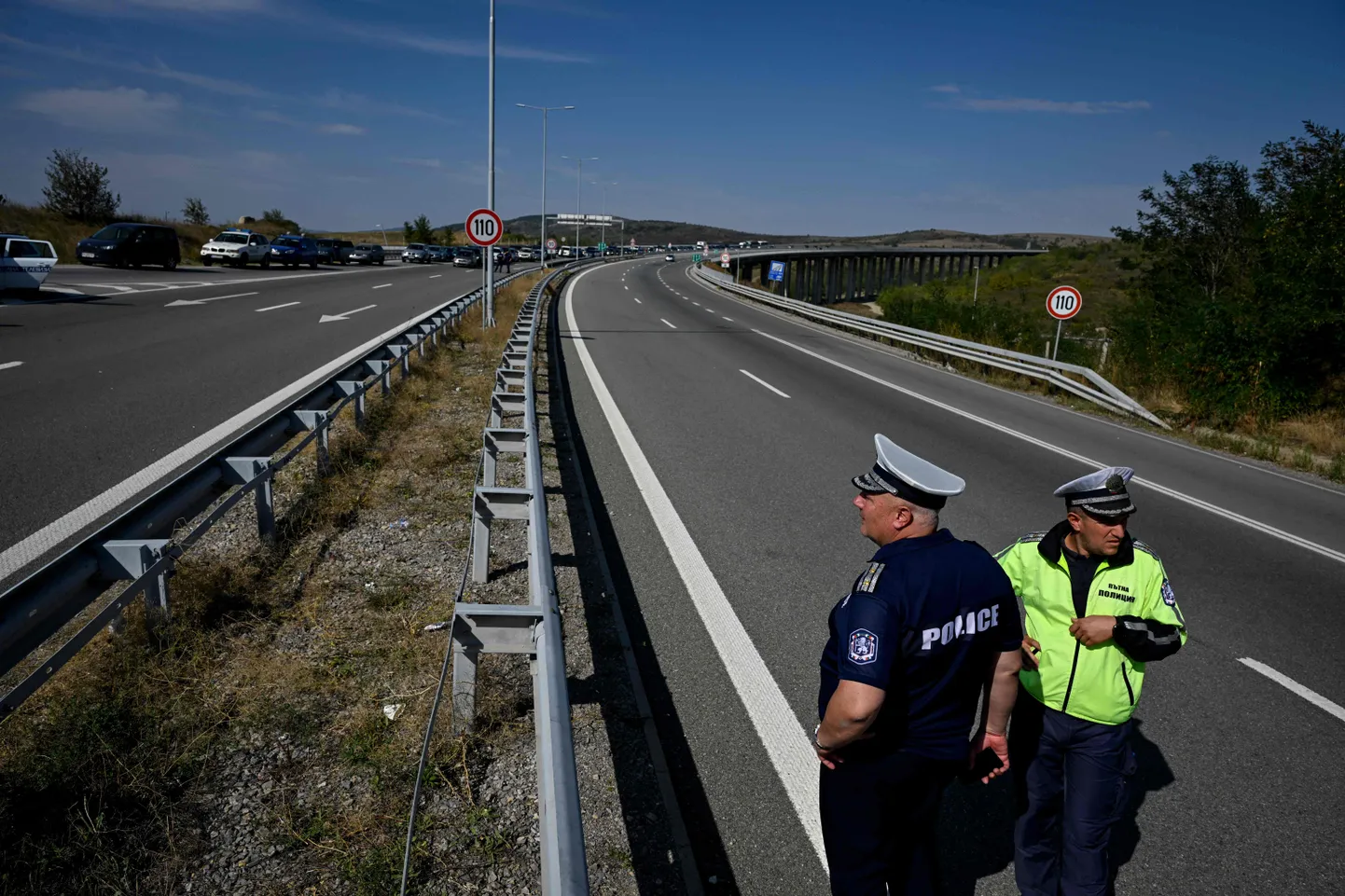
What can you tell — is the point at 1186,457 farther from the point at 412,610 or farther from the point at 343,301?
the point at 343,301

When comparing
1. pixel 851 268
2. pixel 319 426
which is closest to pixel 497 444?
pixel 319 426

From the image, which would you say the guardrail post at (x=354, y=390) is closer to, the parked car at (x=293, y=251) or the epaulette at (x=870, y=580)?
the epaulette at (x=870, y=580)

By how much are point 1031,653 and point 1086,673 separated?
0.66 feet

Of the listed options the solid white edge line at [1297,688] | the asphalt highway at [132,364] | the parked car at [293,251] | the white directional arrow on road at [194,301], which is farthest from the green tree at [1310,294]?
the parked car at [293,251]

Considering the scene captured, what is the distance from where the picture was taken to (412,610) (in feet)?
17.4

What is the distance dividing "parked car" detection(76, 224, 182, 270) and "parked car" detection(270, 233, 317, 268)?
967 cm

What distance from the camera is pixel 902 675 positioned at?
8.89 feet

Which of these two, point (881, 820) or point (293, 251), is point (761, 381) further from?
point (293, 251)

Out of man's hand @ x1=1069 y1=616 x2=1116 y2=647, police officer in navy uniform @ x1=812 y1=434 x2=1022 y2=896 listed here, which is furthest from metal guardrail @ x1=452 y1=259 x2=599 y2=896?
man's hand @ x1=1069 y1=616 x2=1116 y2=647

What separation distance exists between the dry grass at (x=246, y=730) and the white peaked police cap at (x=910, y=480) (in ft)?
6.68

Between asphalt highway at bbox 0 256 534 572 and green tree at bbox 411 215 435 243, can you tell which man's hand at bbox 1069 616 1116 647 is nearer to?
asphalt highway at bbox 0 256 534 572

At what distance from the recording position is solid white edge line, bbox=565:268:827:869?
391 cm

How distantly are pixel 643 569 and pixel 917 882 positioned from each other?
367cm

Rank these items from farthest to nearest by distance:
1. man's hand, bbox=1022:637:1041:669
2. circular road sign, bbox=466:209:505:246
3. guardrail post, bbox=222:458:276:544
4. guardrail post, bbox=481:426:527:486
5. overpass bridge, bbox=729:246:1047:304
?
overpass bridge, bbox=729:246:1047:304, circular road sign, bbox=466:209:505:246, guardrail post, bbox=481:426:527:486, guardrail post, bbox=222:458:276:544, man's hand, bbox=1022:637:1041:669
